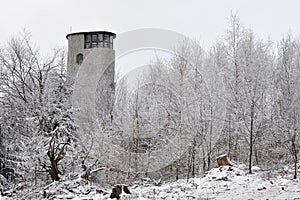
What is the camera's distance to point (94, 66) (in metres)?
24.4

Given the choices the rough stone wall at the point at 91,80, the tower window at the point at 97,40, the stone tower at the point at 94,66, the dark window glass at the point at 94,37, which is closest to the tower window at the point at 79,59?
the stone tower at the point at 94,66

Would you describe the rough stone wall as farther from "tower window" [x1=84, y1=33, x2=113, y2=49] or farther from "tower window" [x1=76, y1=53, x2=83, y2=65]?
"tower window" [x1=84, y1=33, x2=113, y2=49]

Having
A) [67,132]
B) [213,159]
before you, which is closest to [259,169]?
[213,159]

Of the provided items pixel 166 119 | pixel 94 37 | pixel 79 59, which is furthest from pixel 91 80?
pixel 166 119

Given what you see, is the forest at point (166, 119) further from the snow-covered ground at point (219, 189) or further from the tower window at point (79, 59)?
the tower window at point (79, 59)

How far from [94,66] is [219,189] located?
1598cm

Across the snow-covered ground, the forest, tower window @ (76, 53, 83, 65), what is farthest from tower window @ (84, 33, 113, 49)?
the snow-covered ground

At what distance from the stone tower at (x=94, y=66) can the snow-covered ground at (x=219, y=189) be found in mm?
9033

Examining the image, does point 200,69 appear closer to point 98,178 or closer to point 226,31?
point 226,31

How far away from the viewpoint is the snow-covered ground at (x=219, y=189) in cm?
949

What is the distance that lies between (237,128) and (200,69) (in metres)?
4.04

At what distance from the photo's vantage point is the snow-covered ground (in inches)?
374

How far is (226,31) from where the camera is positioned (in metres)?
16.3

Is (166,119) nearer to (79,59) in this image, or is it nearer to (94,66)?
(94,66)
